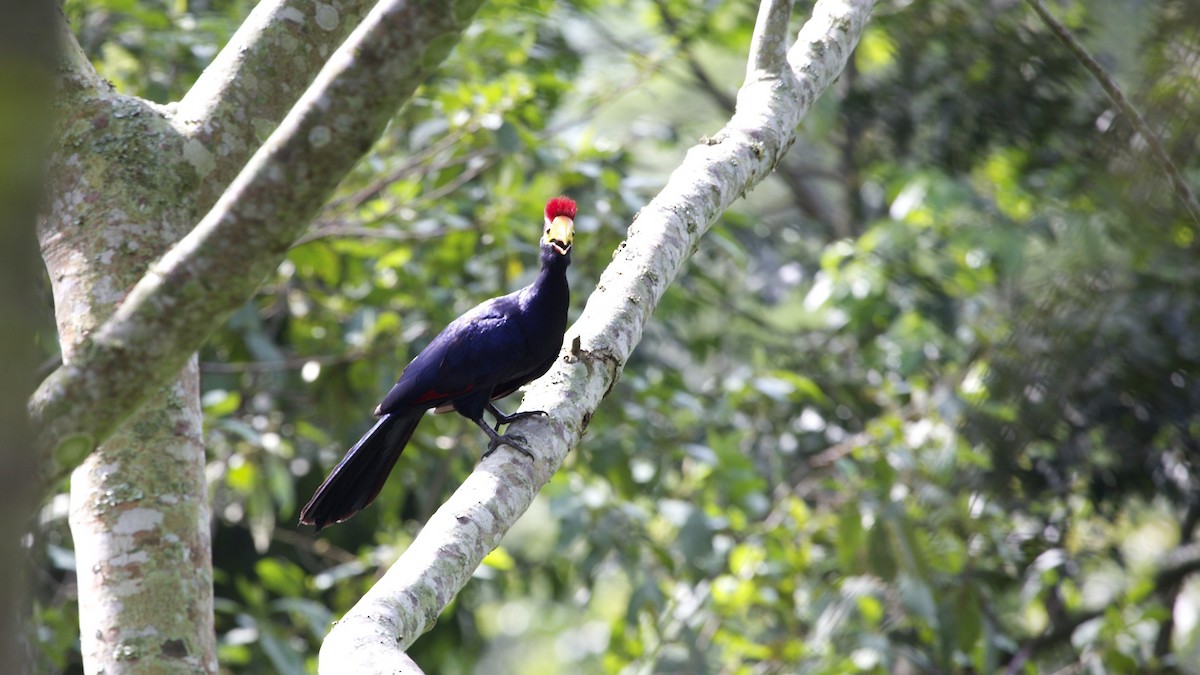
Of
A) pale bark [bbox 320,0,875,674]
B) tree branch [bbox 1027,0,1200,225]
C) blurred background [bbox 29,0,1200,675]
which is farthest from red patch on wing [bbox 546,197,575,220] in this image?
tree branch [bbox 1027,0,1200,225]

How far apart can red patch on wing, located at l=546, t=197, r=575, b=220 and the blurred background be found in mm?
934

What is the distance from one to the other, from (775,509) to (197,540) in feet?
10.9

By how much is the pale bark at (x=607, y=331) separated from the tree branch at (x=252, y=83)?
762mm

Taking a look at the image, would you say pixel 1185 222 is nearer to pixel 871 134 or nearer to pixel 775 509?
pixel 775 509

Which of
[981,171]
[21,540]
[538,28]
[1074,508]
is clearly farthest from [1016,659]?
[21,540]

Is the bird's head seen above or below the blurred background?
above

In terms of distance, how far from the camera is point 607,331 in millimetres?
2348

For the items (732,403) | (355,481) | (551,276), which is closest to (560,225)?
(551,276)

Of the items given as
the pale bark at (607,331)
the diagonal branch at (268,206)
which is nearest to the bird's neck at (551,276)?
the pale bark at (607,331)

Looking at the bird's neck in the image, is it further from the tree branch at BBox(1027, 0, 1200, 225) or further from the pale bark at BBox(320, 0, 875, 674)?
the tree branch at BBox(1027, 0, 1200, 225)

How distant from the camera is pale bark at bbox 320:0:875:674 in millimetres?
1595

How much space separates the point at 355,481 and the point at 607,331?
851mm

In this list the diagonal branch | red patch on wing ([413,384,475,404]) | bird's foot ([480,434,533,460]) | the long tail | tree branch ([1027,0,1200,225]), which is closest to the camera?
the diagonal branch

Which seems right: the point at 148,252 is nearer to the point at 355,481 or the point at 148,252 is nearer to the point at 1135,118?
the point at 355,481
